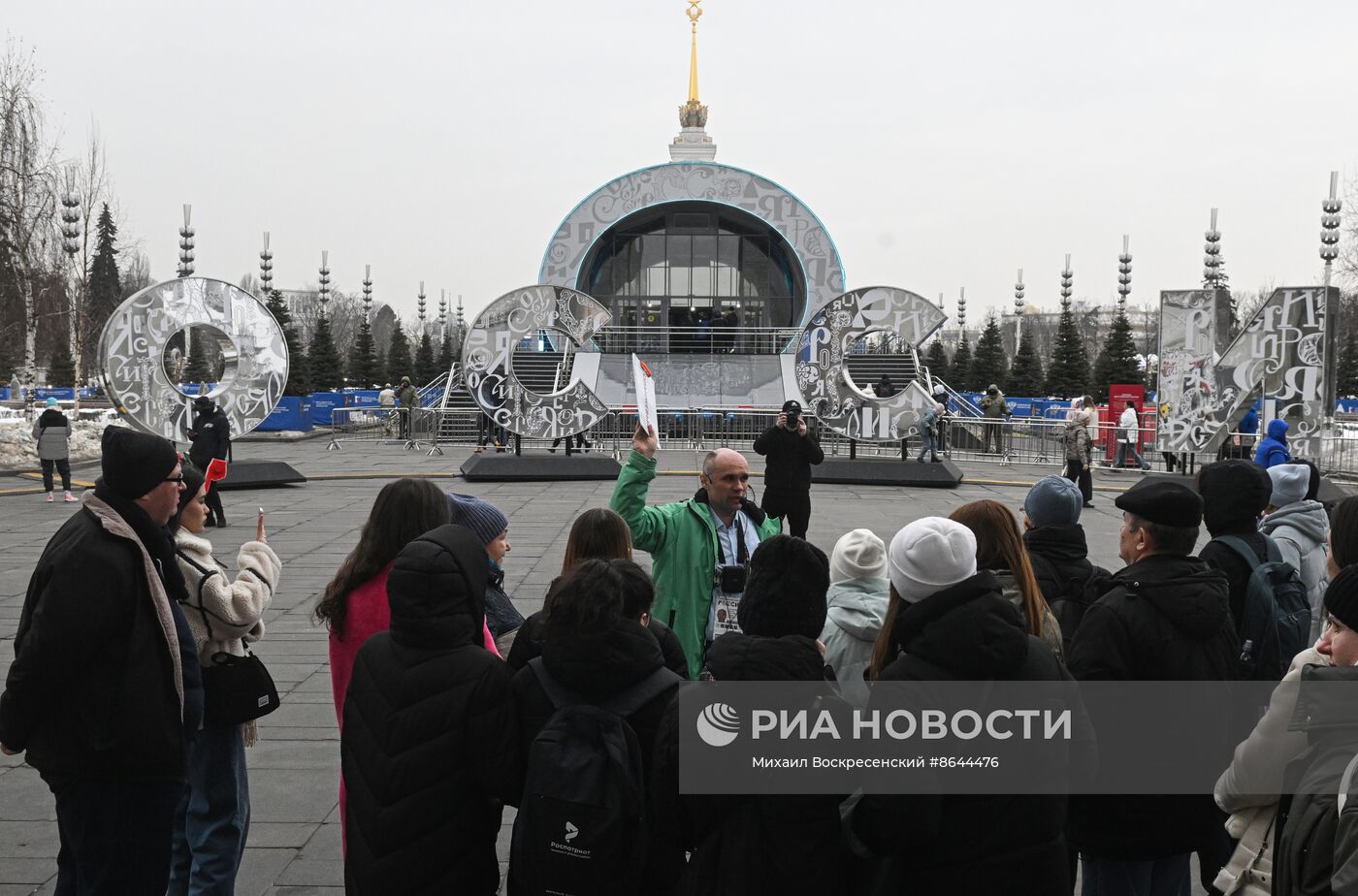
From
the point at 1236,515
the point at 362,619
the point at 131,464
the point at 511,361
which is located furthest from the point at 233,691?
the point at 511,361

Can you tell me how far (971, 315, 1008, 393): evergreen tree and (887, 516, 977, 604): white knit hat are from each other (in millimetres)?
48724

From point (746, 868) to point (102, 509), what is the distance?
7.56 ft

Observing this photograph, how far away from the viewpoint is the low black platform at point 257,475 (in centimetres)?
1834

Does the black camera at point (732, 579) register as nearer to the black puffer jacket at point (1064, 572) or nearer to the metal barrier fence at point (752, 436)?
the black puffer jacket at point (1064, 572)

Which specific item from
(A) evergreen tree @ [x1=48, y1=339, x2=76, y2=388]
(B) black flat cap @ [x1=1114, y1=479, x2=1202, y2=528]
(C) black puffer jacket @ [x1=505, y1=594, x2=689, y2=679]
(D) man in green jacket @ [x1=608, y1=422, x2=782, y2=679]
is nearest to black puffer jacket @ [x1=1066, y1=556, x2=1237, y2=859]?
(B) black flat cap @ [x1=1114, y1=479, x2=1202, y2=528]

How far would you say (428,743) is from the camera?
10.5 ft

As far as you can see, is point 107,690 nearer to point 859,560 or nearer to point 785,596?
point 785,596

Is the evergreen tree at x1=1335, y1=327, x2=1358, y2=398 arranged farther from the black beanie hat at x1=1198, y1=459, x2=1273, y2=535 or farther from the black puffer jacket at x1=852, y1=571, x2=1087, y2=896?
the black puffer jacket at x1=852, y1=571, x2=1087, y2=896

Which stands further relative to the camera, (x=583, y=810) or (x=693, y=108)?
(x=693, y=108)

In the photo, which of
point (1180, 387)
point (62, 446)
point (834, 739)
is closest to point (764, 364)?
point (1180, 387)

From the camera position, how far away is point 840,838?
111 inches

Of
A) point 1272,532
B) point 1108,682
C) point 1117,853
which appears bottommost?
point 1117,853

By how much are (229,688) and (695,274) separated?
44.1 meters

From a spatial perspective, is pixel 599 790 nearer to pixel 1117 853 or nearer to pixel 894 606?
pixel 894 606
